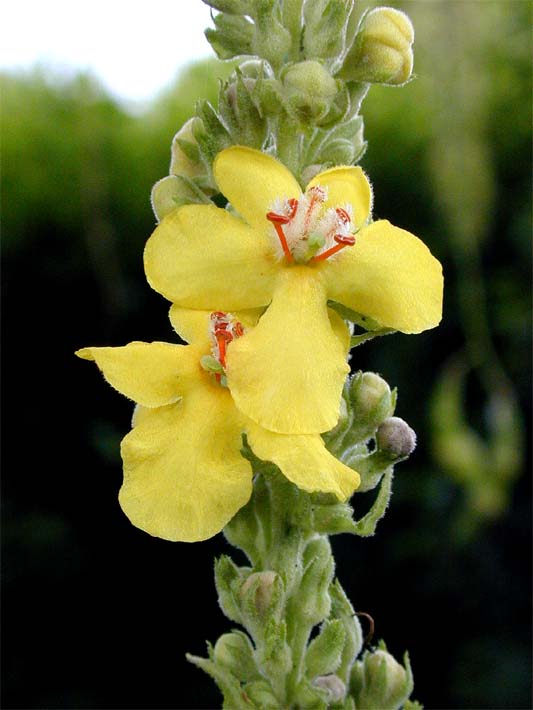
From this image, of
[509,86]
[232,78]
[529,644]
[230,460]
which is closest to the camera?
[230,460]

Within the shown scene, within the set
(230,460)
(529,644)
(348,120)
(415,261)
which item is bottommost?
(529,644)

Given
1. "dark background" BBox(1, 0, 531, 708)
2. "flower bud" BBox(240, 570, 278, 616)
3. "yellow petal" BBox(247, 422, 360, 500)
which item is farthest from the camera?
"dark background" BBox(1, 0, 531, 708)

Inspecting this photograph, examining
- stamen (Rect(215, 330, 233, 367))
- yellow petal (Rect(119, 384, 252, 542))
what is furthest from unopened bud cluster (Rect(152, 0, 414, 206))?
yellow petal (Rect(119, 384, 252, 542))

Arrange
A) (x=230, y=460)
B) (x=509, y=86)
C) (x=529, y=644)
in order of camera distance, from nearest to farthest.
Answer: (x=230, y=460) < (x=529, y=644) < (x=509, y=86)

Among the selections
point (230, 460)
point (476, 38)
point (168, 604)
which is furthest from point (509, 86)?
point (230, 460)

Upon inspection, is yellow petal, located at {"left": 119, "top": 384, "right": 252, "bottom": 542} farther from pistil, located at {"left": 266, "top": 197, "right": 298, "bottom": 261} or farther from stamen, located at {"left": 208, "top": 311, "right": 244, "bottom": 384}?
pistil, located at {"left": 266, "top": 197, "right": 298, "bottom": 261}

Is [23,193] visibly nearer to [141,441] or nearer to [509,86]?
[509,86]

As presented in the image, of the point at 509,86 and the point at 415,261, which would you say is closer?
the point at 415,261
